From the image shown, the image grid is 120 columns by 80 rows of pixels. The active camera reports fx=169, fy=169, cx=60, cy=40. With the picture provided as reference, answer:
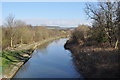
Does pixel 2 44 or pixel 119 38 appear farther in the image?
pixel 2 44

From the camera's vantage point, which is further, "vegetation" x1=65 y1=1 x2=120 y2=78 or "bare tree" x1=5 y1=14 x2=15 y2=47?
"bare tree" x1=5 y1=14 x2=15 y2=47

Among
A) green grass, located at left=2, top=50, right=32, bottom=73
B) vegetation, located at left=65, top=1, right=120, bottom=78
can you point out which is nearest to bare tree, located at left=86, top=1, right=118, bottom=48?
vegetation, located at left=65, top=1, right=120, bottom=78

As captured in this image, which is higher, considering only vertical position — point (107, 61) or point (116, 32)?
point (116, 32)

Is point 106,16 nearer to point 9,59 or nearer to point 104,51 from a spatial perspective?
point 104,51

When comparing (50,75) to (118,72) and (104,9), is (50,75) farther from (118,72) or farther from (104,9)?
(104,9)

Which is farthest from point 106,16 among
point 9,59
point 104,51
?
point 9,59

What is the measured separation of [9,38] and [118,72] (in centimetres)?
2580

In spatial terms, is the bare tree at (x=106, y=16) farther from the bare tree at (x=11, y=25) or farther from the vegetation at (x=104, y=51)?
the bare tree at (x=11, y=25)

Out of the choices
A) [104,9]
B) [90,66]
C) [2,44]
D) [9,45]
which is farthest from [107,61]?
[9,45]

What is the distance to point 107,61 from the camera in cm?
1245

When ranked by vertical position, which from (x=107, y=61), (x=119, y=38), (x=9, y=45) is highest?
(x=119, y=38)

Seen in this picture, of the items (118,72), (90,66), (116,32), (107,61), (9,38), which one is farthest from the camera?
(9,38)

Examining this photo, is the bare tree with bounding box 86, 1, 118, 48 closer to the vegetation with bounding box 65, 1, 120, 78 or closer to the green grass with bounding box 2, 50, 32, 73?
the vegetation with bounding box 65, 1, 120, 78

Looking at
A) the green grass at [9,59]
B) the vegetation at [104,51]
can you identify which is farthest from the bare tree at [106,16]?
the green grass at [9,59]
